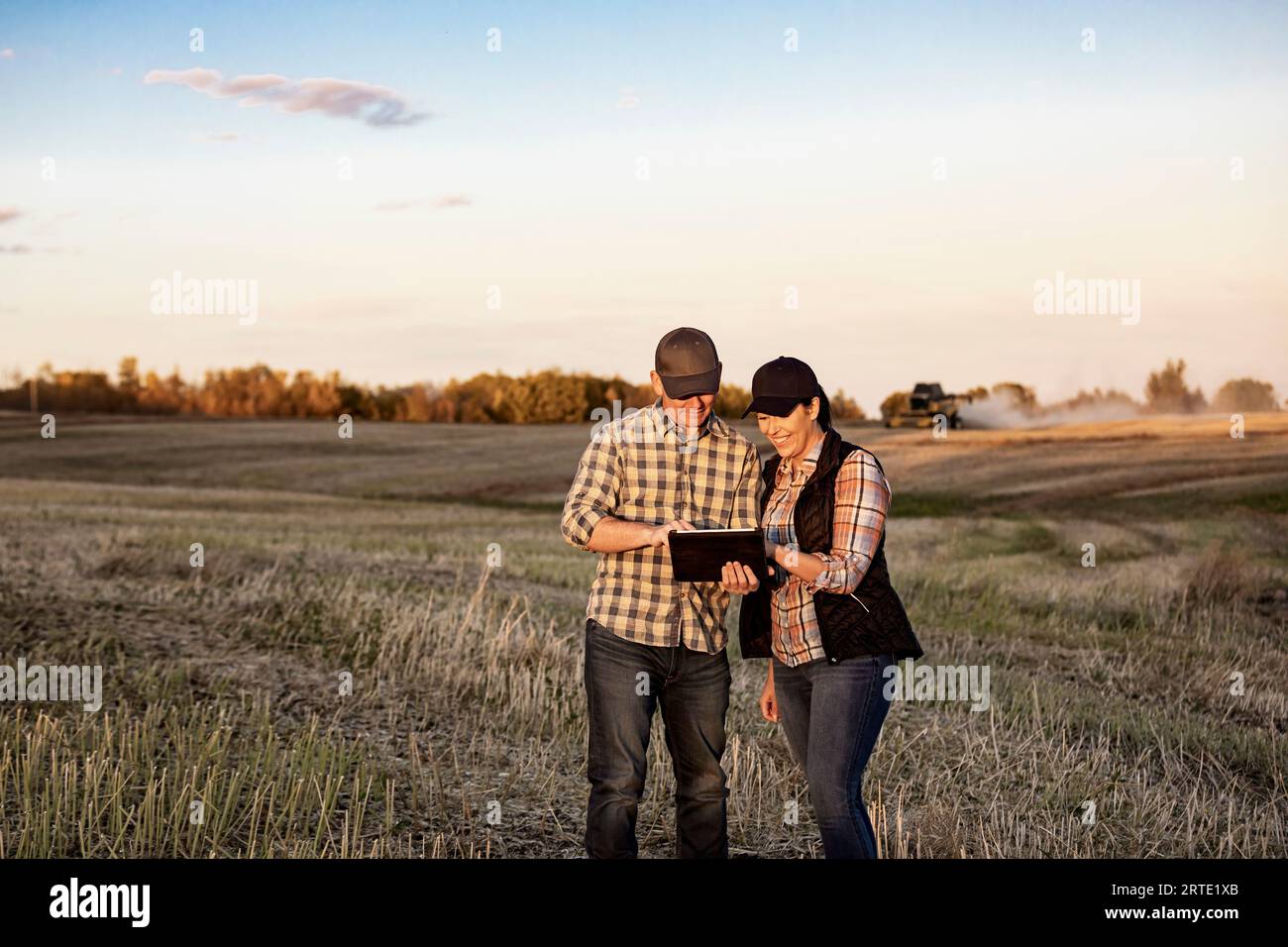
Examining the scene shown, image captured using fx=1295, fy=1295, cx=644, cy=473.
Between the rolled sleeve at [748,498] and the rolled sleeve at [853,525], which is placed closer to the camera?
the rolled sleeve at [853,525]

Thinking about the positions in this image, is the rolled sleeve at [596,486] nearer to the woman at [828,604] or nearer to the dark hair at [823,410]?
the woman at [828,604]

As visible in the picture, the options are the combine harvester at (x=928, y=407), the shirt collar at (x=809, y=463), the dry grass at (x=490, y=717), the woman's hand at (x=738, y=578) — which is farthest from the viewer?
the combine harvester at (x=928, y=407)

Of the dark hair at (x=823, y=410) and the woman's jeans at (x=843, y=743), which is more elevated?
the dark hair at (x=823, y=410)

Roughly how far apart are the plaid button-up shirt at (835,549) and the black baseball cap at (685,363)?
0.57 m

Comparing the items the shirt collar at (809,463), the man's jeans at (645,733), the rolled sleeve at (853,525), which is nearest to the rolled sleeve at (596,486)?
the man's jeans at (645,733)

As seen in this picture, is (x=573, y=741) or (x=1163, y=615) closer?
(x=573, y=741)

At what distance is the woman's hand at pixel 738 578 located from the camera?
5223 millimetres

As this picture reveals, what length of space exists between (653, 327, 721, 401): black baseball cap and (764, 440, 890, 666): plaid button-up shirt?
572 millimetres

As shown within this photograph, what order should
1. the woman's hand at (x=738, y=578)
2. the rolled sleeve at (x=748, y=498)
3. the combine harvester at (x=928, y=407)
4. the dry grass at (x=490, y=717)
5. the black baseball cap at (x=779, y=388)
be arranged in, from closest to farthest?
the woman's hand at (x=738, y=578) → the black baseball cap at (x=779, y=388) → the rolled sleeve at (x=748, y=498) → the dry grass at (x=490, y=717) → the combine harvester at (x=928, y=407)

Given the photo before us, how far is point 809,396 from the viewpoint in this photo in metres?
5.41

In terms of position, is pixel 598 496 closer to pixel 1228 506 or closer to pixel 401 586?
pixel 401 586

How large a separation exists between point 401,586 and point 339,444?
4697 centimetres

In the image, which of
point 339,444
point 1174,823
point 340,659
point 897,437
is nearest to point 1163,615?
point 1174,823

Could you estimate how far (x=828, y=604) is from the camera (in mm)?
5344
